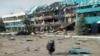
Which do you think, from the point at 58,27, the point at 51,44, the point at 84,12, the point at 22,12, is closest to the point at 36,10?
the point at 22,12

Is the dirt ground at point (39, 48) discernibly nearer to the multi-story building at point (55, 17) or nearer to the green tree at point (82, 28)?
the green tree at point (82, 28)

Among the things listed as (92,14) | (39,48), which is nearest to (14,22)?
(92,14)

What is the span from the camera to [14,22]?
115812 mm

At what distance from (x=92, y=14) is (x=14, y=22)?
61320 mm

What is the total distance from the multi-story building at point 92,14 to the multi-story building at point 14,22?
45855mm

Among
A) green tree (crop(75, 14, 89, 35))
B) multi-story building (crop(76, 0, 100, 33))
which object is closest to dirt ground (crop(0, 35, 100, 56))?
green tree (crop(75, 14, 89, 35))

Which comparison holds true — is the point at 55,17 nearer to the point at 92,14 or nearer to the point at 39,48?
the point at 92,14

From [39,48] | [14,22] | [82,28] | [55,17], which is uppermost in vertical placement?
[55,17]

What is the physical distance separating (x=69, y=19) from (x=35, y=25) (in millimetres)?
18608

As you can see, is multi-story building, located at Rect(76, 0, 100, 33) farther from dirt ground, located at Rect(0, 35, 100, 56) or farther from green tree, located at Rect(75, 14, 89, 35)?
dirt ground, located at Rect(0, 35, 100, 56)

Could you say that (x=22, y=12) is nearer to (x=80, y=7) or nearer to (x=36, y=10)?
(x=36, y=10)

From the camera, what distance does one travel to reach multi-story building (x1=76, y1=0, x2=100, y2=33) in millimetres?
58156

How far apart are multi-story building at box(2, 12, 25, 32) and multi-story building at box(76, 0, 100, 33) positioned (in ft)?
150

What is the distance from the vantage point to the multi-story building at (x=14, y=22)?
107m
